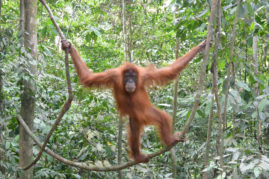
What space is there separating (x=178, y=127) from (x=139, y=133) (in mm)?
2606

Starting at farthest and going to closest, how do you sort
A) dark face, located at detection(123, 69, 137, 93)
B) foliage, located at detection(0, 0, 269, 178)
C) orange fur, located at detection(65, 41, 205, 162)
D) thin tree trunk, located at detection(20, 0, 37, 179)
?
1. thin tree trunk, located at detection(20, 0, 37, 179)
2. orange fur, located at detection(65, 41, 205, 162)
3. dark face, located at detection(123, 69, 137, 93)
4. foliage, located at detection(0, 0, 269, 178)

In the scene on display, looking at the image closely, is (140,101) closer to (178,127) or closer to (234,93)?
(234,93)

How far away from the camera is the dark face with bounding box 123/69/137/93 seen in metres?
3.23

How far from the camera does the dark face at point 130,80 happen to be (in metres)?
3.23

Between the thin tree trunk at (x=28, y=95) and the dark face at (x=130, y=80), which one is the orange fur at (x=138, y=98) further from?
the thin tree trunk at (x=28, y=95)

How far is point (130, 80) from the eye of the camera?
128 inches

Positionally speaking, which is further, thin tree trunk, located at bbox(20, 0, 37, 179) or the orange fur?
thin tree trunk, located at bbox(20, 0, 37, 179)

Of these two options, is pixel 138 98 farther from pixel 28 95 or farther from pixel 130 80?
pixel 28 95

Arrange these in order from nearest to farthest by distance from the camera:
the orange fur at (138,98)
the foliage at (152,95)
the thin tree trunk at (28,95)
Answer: the foliage at (152,95), the orange fur at (138,98), the thin tree trunk at (28,95)

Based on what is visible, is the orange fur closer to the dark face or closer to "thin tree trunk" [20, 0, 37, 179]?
the dark face

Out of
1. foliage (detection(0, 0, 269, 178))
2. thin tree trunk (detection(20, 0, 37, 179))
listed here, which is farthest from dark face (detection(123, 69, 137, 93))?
thin tree trunk (detection(20, 0, 37, 179))

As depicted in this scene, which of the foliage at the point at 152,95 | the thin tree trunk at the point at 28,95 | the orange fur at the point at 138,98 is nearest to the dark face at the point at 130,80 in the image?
the orange fur at the point at 138,98

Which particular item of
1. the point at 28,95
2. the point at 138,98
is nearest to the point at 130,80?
the point at 138,98

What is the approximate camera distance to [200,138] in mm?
5945
